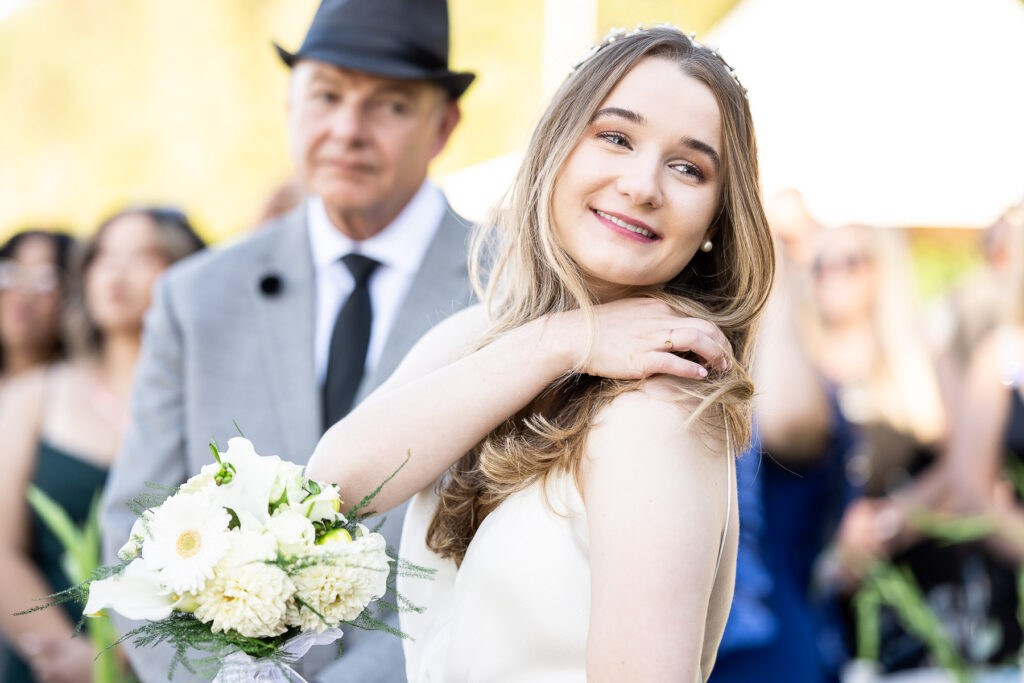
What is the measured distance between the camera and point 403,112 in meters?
3.05

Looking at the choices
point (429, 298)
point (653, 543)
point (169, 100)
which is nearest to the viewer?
point (653, 543)

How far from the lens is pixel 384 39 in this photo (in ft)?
9.59

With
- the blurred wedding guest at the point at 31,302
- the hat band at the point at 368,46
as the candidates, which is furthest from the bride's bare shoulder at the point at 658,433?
the blurred wedding guest at the point at 31,302

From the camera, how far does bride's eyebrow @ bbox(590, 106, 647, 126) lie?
1828 mm

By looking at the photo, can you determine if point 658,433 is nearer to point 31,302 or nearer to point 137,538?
point 137,538

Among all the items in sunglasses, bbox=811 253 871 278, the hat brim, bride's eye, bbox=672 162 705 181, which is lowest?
sunglasses, bbox=811 253 871 278

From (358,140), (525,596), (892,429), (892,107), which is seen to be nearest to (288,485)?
(525,596)

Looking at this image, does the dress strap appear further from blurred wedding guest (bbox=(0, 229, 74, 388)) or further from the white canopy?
the white canopy

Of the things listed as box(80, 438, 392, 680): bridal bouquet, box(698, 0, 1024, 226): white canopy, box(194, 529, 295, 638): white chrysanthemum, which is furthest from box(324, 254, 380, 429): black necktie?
box(698, 0, 1024, 226): white canopy

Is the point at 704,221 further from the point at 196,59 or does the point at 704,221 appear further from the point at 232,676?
the point at 196,59

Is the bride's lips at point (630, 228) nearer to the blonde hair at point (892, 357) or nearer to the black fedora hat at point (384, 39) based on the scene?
the black fedora hat at point (384, 39)

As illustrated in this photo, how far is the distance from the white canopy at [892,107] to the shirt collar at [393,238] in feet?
12.3

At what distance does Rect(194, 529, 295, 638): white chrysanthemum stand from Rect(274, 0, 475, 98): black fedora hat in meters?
1.72

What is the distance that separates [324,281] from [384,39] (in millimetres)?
706
